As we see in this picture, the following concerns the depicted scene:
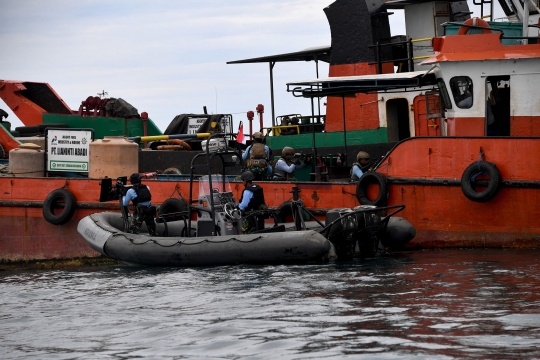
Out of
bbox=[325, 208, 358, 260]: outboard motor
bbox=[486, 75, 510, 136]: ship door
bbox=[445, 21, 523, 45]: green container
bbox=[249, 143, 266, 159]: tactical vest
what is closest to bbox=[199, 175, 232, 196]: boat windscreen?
bbox=[249, 143, 266, 159]: tactical vest

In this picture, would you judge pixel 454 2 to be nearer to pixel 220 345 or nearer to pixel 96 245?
pixel 96 245

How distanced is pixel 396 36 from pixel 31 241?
839 cm

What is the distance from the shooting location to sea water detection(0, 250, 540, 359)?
25.2 feet

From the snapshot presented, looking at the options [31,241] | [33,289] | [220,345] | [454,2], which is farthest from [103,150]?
[220,345]

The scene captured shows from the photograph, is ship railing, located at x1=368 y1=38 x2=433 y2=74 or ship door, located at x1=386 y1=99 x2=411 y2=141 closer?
ship railing, located at x1=368 y1=38 x2=433 y2=74

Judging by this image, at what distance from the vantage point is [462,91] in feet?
47.4

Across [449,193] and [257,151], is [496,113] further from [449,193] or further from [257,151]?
[257,151]

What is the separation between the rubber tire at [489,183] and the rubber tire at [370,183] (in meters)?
1.31

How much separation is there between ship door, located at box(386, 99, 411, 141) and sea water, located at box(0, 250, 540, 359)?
4.09 meters

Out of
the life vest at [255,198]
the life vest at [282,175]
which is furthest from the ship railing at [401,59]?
the life vest at [255,198]

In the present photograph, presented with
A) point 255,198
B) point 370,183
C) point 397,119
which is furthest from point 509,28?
point 255,198

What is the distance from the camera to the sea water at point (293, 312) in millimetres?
7695

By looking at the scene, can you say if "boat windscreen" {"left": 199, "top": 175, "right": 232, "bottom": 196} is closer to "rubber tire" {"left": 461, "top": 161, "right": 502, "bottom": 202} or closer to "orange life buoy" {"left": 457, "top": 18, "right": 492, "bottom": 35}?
"rubber tire" {"left": 461, "top": 161, "right": 502, "bottom": 202}

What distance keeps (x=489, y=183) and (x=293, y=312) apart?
5414mm
